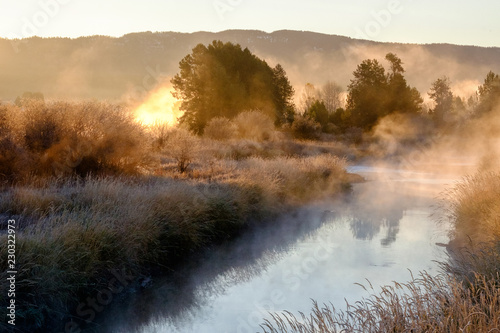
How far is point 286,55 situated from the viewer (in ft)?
459

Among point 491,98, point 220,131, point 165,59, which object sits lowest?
point 220,131

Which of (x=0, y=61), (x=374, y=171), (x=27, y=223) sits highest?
(x=0, y=61)

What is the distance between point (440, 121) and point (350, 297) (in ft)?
174

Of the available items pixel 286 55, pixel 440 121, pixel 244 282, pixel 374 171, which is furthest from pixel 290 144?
pixel 286 55

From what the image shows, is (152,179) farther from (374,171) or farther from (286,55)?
(286,55)

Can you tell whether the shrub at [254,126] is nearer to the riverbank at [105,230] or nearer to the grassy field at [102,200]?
the grassy field at [102,200]

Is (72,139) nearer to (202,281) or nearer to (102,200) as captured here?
(102,200)

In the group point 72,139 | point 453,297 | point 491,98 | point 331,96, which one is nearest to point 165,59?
point 331,96

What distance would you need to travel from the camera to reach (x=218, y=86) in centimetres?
4441

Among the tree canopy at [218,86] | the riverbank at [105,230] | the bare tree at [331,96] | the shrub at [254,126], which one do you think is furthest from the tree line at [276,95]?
the riverbank at [105,230]

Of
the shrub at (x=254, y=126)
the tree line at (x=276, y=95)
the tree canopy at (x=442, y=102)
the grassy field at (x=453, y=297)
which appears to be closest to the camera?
the grassy field at (x=453, y=297)

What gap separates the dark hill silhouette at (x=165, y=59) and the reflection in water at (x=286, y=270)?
4944 cm

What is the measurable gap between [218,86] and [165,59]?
73.2m

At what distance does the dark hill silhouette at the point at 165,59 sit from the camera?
269 feet
